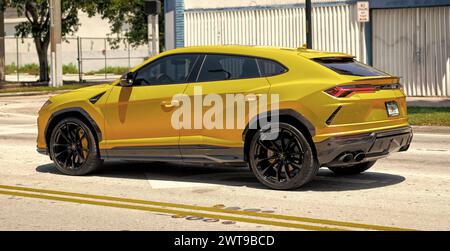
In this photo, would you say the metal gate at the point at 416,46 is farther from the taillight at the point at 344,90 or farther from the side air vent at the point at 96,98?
the taillight at the point at 344,90

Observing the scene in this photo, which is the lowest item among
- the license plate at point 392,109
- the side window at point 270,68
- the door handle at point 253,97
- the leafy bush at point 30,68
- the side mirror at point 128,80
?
the license plate at point 392,109

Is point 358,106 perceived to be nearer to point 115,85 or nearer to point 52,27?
point 115,85

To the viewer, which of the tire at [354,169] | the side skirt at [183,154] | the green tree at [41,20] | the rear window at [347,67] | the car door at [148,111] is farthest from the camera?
the green tree at [41,20]

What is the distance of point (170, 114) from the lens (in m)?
10.9

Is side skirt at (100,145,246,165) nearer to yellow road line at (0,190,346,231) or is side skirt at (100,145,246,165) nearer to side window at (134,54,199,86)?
side window at (134,54,199,86)

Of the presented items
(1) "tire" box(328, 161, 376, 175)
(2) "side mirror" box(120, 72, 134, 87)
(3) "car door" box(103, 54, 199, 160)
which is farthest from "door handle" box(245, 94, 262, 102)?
(1) "tire" box(328, 161, 376, 175)

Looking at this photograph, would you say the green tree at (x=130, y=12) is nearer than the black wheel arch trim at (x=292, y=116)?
No

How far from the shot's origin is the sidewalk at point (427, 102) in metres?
23.8

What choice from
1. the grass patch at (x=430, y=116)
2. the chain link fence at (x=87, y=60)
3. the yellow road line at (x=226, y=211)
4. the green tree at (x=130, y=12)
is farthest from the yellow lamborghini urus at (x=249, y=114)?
the chain link fence at (x=87, y=60)

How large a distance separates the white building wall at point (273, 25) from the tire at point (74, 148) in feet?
56.1

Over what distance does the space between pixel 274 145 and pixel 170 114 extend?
145 centimetres

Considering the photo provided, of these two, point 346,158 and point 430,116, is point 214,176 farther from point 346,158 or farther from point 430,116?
point 430,116

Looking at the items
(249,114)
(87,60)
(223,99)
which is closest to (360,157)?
(249,114)
